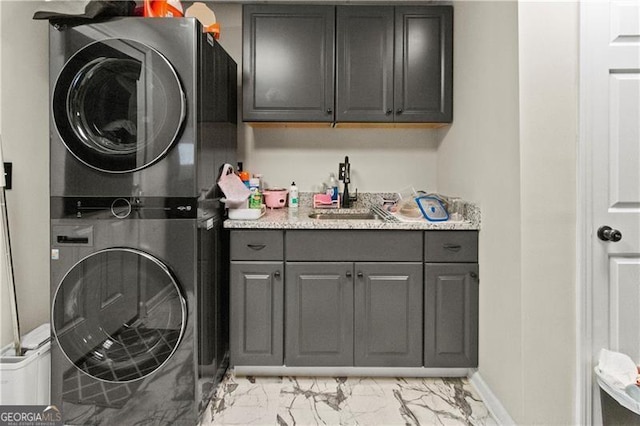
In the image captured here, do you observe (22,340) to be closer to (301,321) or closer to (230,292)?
(230,292)

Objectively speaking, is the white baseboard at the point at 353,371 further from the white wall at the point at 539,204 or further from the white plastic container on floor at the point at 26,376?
the white plastic container on floor at the point at 26,376

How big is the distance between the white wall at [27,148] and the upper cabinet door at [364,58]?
166 centimetres

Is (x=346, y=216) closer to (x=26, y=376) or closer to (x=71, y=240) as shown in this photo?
(x=71, y=240)

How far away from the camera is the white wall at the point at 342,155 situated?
116 inches

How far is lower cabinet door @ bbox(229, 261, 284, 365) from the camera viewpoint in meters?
2.20

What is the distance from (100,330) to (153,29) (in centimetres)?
137

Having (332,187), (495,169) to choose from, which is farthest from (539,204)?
(332,187)

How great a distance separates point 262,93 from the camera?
8.42 feet

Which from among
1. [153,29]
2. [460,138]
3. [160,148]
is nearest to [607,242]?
[460,138]

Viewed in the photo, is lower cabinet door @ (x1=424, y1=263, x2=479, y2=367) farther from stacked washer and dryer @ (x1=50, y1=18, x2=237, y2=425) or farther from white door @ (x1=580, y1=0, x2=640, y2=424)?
stacked washer and dryer @ (x1=50, y1=18, x2=237, y2=425)

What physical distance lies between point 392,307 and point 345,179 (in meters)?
1.03

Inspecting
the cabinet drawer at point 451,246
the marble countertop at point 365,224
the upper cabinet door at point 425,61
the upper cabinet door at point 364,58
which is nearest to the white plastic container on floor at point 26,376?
the marble countertop at point 365,224

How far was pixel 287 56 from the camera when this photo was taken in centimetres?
254

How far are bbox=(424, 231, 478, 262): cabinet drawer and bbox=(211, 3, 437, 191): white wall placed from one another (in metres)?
0.82
